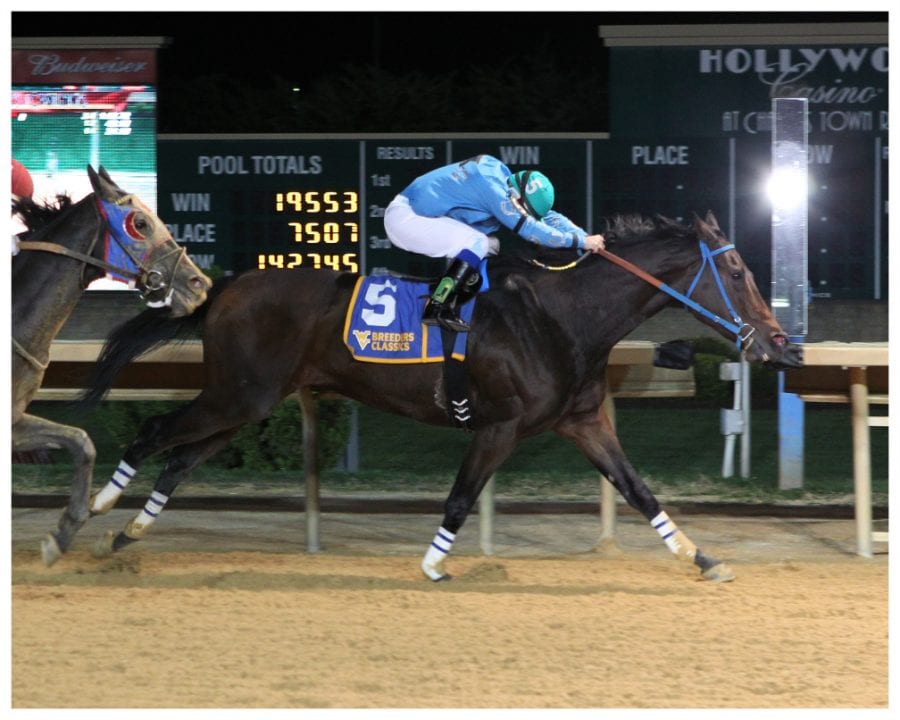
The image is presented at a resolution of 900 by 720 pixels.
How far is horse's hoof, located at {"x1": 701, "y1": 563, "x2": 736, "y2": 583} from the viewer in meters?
5.45

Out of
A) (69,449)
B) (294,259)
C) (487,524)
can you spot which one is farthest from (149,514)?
(294,259)

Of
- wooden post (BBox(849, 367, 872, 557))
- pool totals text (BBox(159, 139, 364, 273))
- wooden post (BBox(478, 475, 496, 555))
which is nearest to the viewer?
wooden post (BBox(849, 367, 872, 557))

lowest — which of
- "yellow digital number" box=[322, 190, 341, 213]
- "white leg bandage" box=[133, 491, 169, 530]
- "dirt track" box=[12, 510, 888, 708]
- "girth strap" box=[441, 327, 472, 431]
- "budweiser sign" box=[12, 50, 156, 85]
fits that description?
"dirt track" box=[12, 510, 888, 708]

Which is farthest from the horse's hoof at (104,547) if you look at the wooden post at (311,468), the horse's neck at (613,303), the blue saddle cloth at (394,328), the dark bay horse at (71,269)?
the horse's neck at (613,303)

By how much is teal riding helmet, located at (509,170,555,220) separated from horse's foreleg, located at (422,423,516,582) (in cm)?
88

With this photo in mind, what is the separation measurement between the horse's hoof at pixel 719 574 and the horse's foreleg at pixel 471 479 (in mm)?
923

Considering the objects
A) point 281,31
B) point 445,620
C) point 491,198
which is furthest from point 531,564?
point 281,31

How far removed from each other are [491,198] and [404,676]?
213cm

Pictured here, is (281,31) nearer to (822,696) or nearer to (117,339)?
(117,339)

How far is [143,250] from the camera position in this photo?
510 cm

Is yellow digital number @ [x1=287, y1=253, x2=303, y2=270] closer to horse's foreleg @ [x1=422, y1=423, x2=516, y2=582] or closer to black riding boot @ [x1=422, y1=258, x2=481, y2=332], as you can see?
black riding boot @ [x1=422, y1=258, x2=481, y2=332]

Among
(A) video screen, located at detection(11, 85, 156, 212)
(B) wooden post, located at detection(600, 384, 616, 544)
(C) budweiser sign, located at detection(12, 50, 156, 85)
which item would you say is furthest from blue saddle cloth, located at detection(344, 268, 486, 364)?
(C) budweiser sign, located at detection(12, 50, 156, 85)

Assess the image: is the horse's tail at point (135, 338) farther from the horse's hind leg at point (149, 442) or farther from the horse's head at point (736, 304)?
the horse's head at point (736, 304)

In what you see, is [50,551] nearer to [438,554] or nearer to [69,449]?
[69,449]
